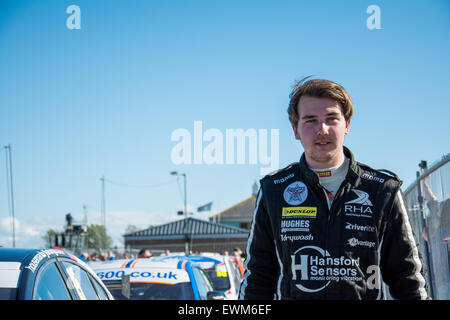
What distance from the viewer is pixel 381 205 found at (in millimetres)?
2525

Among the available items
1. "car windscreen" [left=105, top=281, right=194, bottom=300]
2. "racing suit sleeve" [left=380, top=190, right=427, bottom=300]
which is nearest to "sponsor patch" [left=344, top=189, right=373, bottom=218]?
"racing suit sleeve" [left=380, top=190, right=427, bottom=300]

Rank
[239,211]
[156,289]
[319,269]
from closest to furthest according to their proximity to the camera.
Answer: [319,269], [156,289], [239,211]

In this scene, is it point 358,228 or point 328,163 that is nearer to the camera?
point 358,228

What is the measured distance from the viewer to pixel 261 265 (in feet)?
8.64

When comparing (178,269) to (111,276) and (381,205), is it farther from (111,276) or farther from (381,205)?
(381,205)

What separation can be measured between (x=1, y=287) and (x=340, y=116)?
177 centimetres

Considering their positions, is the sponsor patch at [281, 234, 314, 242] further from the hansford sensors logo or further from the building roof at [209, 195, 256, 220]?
the building roof at [209, 195, 256, 220]

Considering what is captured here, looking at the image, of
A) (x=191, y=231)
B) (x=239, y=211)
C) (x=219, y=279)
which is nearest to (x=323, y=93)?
(x=219, y=279)

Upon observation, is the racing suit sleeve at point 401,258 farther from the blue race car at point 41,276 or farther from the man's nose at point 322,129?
the blue race car at point 41,276

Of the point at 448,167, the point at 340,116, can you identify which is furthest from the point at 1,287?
the point at 448,167

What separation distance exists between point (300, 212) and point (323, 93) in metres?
0.56

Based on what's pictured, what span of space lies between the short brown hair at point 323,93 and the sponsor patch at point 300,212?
0.45 m

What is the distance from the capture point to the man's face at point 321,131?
257 centimetres

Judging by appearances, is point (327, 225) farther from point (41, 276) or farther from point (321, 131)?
point (41, 276)
